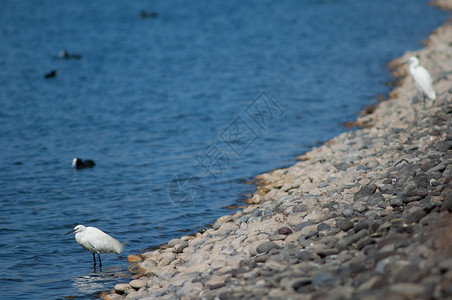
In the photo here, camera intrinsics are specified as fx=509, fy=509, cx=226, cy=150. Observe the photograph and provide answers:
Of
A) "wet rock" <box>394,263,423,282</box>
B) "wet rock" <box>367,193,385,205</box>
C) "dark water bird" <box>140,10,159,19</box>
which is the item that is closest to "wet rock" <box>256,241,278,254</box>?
"wet rock" <box>367,193,385,205</box>

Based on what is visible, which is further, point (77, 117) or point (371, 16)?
point (371, 16)

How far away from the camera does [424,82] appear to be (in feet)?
42.4

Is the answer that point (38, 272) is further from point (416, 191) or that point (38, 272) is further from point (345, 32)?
point (345, 32)

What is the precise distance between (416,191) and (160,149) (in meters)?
7.78

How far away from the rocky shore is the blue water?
3.34 feet

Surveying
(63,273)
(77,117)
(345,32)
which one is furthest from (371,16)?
(63,273)

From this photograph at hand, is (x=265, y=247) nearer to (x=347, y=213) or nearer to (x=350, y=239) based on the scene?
(x=350, y=239)

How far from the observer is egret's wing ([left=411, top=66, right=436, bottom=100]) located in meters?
12.8

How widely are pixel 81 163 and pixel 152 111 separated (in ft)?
Answer: 16.4

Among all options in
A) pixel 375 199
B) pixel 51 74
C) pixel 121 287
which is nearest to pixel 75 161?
pixel 121 287

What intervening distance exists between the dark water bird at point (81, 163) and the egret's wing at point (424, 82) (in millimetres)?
8428

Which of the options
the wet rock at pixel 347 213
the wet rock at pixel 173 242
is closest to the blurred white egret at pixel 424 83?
the wet rock at pixel 347 213

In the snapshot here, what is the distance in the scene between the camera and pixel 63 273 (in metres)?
7.76

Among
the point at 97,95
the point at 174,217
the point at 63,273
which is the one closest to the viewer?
the point at 63,273
